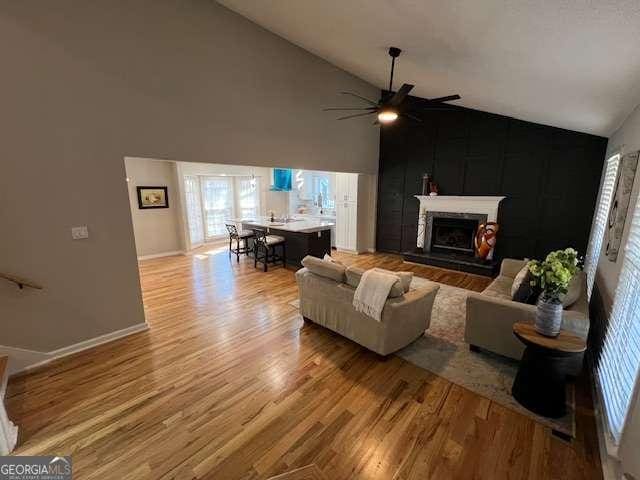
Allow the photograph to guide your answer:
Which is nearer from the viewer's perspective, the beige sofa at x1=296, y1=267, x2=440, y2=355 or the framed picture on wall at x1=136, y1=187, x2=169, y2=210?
the beige sofa at x1=296, y1=267, x2=440, y2=355

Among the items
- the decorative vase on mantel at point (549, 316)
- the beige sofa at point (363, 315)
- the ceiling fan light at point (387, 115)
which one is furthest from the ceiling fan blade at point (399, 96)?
the decorative vase on mantel at point (549, 316)

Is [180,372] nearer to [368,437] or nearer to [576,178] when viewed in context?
[368,437]

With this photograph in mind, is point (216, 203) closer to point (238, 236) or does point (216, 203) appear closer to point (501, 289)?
point (238, 236)

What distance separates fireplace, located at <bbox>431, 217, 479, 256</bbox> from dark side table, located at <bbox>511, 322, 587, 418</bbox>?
3966 millimetres

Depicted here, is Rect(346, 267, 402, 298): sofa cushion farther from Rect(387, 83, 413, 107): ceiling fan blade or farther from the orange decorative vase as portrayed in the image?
the orange decorative vase

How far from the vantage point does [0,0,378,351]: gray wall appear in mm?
2506

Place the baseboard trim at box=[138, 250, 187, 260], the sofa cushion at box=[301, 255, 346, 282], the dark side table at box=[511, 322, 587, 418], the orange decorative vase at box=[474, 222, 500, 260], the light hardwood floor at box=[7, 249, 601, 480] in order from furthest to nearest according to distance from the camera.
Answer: the baseboard trim at box=[138, 250, 187, 260], the orange decorative vase at box=[474, 222, 500, 260], the sofa cushion at box=[301, 255, 346, 282], the dark side table at box=[511, 322, 587, 418], the light hardwood floor at box=[7, 249, 601, 480]

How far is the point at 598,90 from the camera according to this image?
2.33 m

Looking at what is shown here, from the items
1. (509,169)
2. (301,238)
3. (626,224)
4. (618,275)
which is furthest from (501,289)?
(301,238)

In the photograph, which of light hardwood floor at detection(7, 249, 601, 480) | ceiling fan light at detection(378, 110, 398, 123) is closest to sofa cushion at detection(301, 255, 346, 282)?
light hardwood floor at detection(7, 249, 601, 480)

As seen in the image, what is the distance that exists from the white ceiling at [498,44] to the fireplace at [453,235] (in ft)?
7.91

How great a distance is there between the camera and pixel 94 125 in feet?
9.27

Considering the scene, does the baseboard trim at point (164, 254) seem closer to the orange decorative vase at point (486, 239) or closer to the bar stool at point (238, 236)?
the bar stool at point (238, 236)

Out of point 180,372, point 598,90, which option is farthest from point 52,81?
point 598,90
